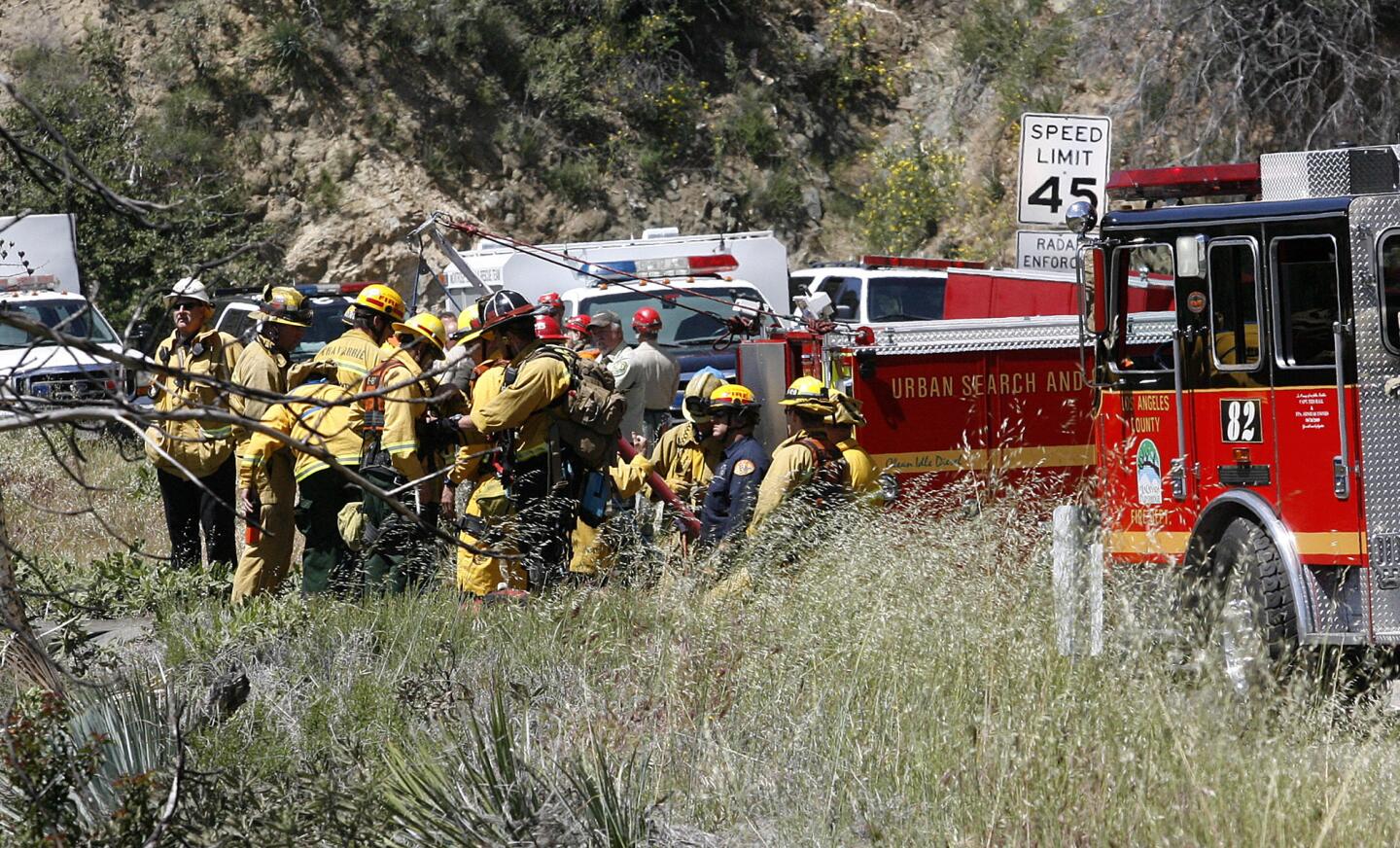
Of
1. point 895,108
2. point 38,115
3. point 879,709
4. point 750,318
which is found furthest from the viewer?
point 895,108

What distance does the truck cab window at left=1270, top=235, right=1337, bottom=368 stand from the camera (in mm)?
6266

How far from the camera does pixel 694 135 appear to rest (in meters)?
27.1

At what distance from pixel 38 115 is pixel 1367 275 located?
4.87 m

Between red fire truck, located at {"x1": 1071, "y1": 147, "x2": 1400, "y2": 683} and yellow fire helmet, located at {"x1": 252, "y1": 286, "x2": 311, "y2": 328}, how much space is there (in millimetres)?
4203

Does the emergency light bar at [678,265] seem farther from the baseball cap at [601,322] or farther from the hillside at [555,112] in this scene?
the hillside at [555,112]

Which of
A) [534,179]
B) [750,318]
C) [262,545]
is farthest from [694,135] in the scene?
[262,545]

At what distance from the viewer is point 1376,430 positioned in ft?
19.9

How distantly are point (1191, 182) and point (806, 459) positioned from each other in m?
2.24

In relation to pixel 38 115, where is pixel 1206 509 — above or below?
below

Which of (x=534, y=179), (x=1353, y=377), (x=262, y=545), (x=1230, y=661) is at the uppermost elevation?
(x=534, y=179)

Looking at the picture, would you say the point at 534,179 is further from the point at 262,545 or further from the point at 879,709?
the point at 879,709

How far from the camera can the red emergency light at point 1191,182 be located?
7.44m

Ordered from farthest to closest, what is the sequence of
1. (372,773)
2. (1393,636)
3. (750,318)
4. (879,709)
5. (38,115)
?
1. (750,318)
2. (1393,636)
3. (879,709)
4. (372,773)
5. (38,115)

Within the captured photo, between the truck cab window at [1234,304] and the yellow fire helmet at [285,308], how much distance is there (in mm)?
4684
